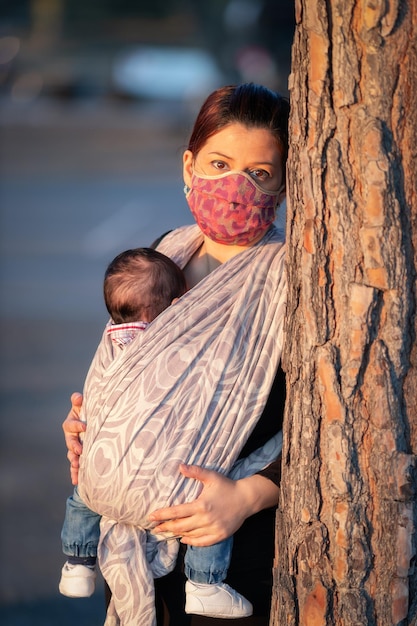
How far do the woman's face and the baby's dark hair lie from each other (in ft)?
0.99

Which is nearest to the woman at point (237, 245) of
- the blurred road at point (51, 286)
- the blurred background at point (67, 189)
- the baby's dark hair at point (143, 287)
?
the baby's dark hair at point (143, 287)

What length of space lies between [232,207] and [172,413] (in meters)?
0.60

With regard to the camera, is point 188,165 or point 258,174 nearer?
point 258,174

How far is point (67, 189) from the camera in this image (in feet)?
58.5

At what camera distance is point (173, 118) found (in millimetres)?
28891

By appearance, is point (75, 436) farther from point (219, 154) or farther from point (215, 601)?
point (219, 154)

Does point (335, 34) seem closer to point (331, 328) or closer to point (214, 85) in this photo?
point (331, 328)

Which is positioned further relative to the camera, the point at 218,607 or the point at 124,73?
the point at 124,73

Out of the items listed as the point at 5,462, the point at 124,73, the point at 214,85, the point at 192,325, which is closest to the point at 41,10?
the point at 124,73

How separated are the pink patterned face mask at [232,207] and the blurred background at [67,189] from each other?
658mm

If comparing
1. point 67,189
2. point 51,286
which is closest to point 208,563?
point 51,286

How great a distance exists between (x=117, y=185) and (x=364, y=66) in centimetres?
1698

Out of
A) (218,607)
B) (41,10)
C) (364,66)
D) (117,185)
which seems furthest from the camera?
(41,10)

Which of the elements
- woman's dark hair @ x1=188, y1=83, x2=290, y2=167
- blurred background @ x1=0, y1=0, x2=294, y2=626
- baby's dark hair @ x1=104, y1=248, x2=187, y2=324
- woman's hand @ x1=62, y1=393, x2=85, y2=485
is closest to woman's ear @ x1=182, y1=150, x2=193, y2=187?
woman's dark hair @ x1=188, y1=83, x2=290, y2=167
